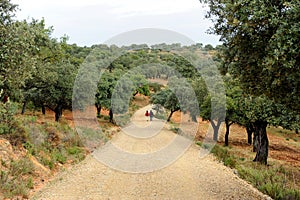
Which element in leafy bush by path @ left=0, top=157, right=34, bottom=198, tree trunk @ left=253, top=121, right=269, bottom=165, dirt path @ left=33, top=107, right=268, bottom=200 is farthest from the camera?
tree trunk @ left=253, top=121, right=269, bottom=165

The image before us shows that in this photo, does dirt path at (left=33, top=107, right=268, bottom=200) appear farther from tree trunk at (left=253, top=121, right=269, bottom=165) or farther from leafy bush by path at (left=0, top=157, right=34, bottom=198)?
tree trunk at (left=253, top=121, right=269, bottom=165)

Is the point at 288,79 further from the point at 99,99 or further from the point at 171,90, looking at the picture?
the point at 171,90

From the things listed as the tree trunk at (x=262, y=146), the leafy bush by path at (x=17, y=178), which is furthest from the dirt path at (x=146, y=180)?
the tree trunk at (x=262, y=146)

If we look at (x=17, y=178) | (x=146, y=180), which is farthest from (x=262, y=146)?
(x=17, y=178)

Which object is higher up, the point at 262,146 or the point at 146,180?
the point at 262,146

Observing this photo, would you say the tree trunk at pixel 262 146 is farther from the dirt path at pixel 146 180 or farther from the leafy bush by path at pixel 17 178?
the leafy bush by path at pixel 17 178

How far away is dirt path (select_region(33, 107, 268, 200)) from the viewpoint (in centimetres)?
1130

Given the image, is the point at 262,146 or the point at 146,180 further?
the point at 262,146

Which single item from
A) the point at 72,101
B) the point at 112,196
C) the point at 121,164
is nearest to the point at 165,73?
the point at 72,101

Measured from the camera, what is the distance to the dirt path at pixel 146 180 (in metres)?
11.3

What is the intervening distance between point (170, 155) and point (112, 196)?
30.1 feet

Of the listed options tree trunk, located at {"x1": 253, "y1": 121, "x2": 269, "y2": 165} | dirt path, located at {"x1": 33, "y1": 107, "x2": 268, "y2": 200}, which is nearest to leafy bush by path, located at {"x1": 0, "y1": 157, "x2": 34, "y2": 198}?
dirt path, located at {"x1": 33, "y1": 107, "x2": 268, "y2": 200}

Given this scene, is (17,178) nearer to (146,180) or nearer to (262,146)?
(146,180)

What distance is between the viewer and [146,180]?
531 inches
